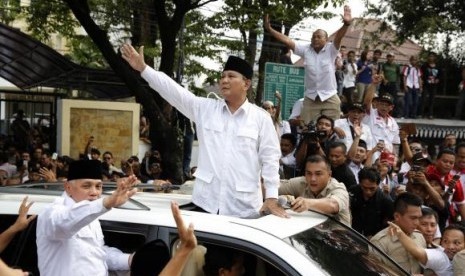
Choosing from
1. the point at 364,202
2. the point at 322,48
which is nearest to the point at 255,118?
the point at 364,202

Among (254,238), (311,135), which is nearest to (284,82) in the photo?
(311,135)

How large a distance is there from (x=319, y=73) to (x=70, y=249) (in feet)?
16.4

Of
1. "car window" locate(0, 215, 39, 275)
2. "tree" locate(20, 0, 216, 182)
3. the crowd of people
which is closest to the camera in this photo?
"car window" locate(0, 215, 39, 275)

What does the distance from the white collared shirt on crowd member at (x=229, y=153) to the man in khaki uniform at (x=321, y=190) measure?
334 mm

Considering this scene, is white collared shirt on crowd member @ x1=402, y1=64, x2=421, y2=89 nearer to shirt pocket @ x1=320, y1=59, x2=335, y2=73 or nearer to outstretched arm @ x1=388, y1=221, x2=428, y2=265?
shirt pocket @ x1=320, y1=59, x2=335, y2=73

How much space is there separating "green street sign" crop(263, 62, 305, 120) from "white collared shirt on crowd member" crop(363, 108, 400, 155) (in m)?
2.20

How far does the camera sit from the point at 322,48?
788 centimetres

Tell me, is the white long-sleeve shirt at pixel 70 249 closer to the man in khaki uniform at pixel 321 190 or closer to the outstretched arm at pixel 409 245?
the man in khaki uniform at pixel 321 190

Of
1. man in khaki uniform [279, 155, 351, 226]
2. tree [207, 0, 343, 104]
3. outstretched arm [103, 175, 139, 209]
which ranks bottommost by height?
man in khaki uniform [279, 155, 351, 226]

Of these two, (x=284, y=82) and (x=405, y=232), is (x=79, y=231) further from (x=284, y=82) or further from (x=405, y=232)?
(x=284, y=82)

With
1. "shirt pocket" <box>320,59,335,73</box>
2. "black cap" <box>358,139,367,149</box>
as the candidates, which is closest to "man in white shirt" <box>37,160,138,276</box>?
"black cap" <box>358,139,367,149</box>

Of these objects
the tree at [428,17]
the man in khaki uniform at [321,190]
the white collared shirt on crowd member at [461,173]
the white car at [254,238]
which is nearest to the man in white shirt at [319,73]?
the white collared shirt on crowd member at [461,173]

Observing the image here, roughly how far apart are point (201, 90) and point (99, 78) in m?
3.55

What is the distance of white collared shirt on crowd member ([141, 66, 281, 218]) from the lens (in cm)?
419
